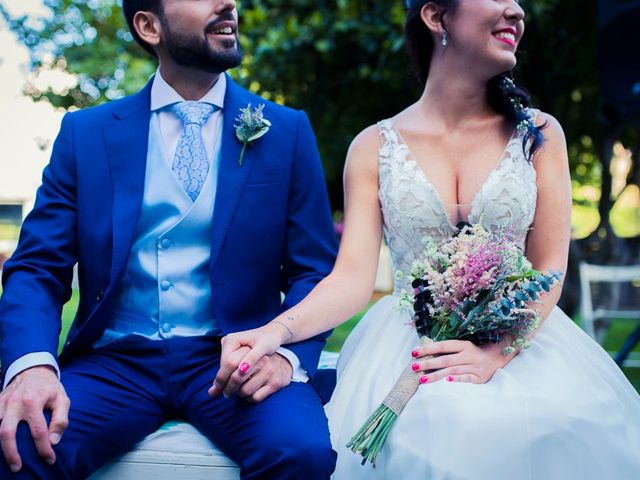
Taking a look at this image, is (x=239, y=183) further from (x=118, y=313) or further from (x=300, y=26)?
(x=300, y=26)

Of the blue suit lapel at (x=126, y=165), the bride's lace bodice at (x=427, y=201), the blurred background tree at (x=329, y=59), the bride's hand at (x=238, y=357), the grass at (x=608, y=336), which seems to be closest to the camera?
the bride's hand at (x=238, y=357)

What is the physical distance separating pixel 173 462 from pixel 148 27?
1.56 m

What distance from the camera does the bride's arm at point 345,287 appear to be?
2.33 metres

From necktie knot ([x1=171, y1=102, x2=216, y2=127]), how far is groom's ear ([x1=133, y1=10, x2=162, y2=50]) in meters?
0.26

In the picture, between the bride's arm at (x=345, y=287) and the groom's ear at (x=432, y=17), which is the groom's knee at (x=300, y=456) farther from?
the groom's ear at (x=432, y=17)

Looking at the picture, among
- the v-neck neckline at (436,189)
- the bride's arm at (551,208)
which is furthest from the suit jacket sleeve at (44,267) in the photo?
the bride's arm at (551,208)

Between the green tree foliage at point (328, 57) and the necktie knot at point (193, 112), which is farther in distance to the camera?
the green tree foliage at point (328, 57)

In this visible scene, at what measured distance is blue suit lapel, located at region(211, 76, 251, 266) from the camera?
2.71m

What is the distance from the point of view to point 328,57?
836cm

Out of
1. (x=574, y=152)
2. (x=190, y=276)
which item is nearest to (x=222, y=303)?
(x=190, y=276)

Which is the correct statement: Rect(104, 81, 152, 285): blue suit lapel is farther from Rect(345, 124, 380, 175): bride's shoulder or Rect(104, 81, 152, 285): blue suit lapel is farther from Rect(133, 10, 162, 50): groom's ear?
Rect(345, 124, 380, 175): bride's shoulder

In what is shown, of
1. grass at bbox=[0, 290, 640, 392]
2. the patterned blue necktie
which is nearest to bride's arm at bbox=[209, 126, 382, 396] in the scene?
the patterned blue necktie

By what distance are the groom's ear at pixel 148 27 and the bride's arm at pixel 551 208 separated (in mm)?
1463

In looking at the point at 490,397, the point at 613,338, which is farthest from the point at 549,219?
the point at 613,338
